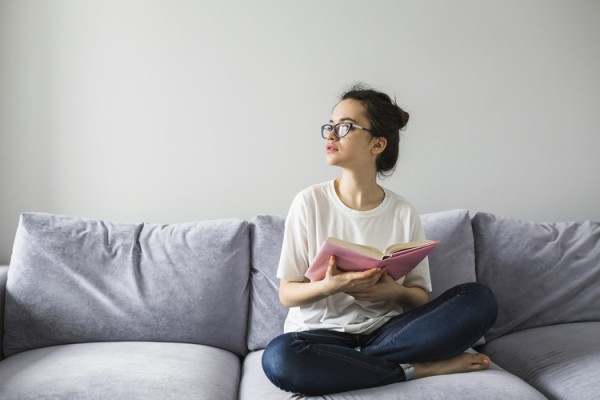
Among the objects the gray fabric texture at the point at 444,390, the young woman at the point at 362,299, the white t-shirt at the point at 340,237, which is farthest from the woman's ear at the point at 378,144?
the gray fabric texture at the point at 444,390

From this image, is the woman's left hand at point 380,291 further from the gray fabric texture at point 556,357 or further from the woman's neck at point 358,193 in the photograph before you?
the gray fabric texture at point 556,357

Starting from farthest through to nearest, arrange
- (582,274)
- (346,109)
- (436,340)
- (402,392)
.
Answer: (582,274) < (346,109) < (436,340) < (402,392)

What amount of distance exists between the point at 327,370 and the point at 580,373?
2.40ft

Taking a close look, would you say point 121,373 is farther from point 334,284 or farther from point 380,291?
point 380,291

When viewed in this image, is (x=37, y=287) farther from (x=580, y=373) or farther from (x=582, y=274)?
(x=582, y=274)

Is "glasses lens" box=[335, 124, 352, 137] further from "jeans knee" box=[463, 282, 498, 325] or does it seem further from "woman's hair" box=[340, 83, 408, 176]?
"jeans knee" box=[463, 282, 498, 325]

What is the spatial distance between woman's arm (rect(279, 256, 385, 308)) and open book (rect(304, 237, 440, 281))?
0.06 ft

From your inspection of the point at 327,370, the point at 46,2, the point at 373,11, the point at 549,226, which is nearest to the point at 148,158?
the point at 46,2

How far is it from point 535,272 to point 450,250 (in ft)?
1.15

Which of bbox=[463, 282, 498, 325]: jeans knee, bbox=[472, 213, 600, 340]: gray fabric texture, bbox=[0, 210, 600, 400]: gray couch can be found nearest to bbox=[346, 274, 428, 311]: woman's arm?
bbox=[463, 282, 498, 325]: jeans knee

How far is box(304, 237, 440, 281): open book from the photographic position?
157cm

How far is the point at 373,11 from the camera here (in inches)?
103

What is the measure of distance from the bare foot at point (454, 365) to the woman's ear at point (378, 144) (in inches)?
26.2

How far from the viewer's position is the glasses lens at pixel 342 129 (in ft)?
6.34
